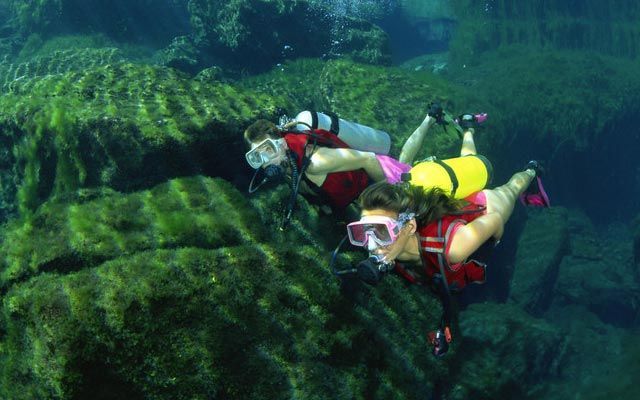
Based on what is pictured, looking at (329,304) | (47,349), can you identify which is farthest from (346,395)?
(47,349)

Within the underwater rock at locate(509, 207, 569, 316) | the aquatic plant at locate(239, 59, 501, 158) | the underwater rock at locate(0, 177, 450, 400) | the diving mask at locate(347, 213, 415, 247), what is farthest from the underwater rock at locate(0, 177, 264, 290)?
the underwater rock at locate(509, 207, 569, 316)

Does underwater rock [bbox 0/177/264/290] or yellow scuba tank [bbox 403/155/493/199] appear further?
yellow scuba tank [bbox 403/155/493/199]

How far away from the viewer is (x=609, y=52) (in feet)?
68.1

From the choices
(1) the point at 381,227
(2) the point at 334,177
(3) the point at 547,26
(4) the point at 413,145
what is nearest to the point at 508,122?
(4) the point at 413,145

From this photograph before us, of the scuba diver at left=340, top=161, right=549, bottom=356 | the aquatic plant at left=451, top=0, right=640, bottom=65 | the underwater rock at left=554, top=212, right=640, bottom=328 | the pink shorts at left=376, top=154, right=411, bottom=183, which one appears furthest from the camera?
the aquatic plant at left=451, top=0, right=640, bottom=65

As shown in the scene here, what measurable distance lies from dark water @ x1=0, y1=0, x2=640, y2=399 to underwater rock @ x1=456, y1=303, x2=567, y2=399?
39mm

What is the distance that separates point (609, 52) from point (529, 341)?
20728 millimetres

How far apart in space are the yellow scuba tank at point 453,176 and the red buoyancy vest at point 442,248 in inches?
26.1

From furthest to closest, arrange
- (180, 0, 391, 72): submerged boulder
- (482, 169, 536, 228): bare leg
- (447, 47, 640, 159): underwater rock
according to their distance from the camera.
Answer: (180, 0, 391, 72): submerged boulder
(447, 47, 640, 159): underwater rock
(482, 169, 536, 228): bare leg

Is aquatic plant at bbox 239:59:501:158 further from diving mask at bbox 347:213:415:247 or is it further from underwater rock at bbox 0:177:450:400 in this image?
diving mask at bbox 347:213:415:247

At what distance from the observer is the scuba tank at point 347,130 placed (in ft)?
16.4

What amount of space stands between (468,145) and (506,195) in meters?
1.30

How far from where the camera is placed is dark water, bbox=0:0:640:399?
251 inches

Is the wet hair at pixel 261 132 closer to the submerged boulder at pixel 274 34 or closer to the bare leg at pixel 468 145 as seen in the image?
the bare leg at pixel 468 145
